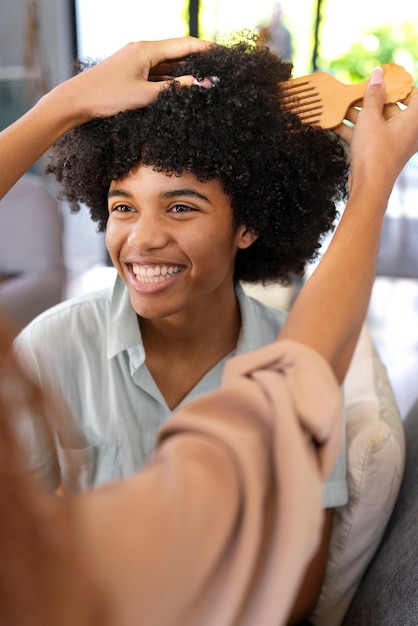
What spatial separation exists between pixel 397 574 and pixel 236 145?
0.71 meters

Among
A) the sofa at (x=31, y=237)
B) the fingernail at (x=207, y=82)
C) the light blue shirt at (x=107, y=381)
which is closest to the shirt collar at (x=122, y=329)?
the light blue shirt at (x=107, y=381)

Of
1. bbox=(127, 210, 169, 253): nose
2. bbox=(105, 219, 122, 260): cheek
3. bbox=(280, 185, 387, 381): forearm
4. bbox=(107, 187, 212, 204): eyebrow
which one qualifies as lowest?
bbox=(105, 219, 122, 260): cheek

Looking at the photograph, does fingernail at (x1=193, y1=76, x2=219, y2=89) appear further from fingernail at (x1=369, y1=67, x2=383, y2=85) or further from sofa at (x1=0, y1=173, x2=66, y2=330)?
sofa at (x1=0, y1=173, x2=66, y2=330)

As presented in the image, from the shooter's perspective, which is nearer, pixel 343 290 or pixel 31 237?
pixel 343 290

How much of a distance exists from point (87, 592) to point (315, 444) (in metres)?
0.25

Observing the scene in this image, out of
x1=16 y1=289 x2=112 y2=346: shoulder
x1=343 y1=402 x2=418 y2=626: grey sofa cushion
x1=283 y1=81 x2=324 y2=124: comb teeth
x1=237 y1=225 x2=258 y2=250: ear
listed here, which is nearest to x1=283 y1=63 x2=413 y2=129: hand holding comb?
x1=283 y1=81 x2=324 y2=124: comb teeth

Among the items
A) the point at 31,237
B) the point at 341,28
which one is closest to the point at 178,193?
the point at 31,237

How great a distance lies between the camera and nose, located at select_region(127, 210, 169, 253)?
3.53ft

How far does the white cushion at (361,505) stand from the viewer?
3.79 feet

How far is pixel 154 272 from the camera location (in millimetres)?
1104

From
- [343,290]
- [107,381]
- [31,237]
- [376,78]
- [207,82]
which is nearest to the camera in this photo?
[343,290]

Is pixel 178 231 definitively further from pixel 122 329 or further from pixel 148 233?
pixel 122 329

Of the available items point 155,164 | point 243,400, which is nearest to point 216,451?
point 243,400

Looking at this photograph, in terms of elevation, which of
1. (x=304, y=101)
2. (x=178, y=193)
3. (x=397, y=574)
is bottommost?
(x=397, y=574)
